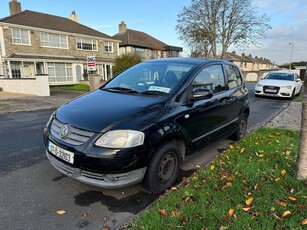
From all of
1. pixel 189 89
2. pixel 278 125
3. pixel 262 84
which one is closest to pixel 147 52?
pixel 262 84

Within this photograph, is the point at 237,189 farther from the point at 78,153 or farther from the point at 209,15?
the point at 209,15

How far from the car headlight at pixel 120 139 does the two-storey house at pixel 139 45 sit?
34.8 m

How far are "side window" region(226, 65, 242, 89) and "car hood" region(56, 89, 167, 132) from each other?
2100 mm

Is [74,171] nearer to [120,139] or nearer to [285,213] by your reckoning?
[120,139]

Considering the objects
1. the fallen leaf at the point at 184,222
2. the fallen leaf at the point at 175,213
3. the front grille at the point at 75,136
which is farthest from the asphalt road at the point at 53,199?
the front grille at the point at 75,136

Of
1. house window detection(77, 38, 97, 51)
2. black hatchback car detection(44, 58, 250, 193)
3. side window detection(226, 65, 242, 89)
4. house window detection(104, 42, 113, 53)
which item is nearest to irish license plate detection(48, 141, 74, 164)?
black hatchback car detection(44, 58, 250, 193)

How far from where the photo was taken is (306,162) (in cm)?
288

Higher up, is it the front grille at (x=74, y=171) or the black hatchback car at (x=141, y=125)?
the black hatchback car at (x=141, y=125)

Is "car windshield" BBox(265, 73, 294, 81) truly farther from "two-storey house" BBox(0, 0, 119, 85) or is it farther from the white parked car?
"two-storey house" BBox(0, 0, 119, 85)

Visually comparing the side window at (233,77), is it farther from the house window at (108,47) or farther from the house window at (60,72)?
the house window at (108,47)

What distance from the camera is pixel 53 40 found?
82.5 ft

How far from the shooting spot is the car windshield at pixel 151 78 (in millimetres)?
3471

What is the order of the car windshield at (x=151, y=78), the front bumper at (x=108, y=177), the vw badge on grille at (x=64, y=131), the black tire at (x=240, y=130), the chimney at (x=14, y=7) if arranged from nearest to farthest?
1. the front bumper at (x=108, y=177)
2. the vw badge on grille at (x=64, y=131)
3. the car windshield at (x=151, y=78)
4. the black tire at (x=240, y=130)
5. the chimney at (x=14, y=7)

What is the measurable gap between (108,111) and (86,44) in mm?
28534
